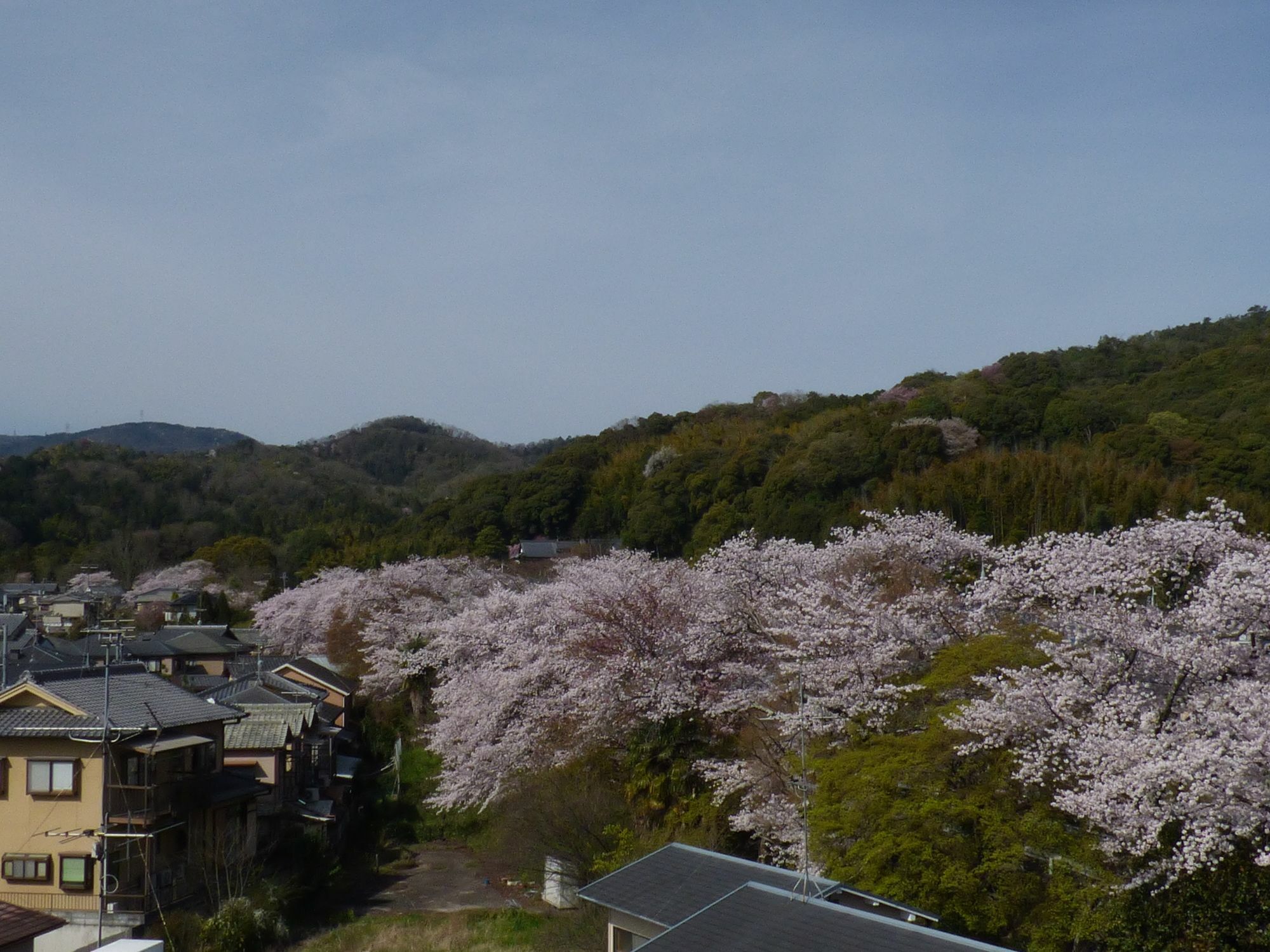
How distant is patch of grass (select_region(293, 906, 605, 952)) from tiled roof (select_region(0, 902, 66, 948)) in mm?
6928

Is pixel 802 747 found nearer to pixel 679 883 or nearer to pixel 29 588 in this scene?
pixel 679 883

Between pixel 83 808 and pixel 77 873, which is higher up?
pixel 83 808

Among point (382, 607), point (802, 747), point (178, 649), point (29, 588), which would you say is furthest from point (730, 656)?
point (29, 588)

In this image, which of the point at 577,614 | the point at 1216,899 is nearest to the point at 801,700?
the point at 1216,899

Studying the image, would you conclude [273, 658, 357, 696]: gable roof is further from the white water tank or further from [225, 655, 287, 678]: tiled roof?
the white water tank

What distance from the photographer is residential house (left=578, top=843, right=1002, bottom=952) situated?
7.12 m

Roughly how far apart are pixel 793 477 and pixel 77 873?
30.4m

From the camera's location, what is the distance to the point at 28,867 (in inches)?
595

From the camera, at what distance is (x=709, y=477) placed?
4656 centimetres

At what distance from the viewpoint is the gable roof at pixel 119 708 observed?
49.7ft

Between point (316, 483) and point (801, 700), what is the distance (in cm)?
9016

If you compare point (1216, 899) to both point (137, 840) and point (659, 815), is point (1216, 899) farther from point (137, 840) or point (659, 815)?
point (137, 840)

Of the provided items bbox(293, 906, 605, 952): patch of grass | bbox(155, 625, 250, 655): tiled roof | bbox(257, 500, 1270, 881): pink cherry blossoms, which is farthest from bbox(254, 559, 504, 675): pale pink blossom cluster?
bbox(293, 906, 605, 952): patch of grass

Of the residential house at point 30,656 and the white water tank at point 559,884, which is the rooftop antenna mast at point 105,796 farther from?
the white water tank at point 559,884
